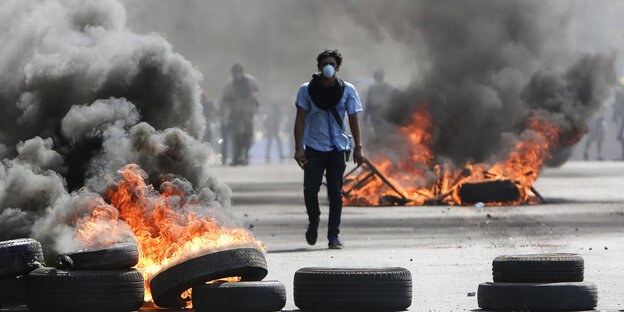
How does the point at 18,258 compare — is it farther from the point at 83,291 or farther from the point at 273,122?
the point at 273,122

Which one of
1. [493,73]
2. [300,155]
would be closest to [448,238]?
[300,155]

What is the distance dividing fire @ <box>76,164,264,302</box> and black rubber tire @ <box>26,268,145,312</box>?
54 centimetres

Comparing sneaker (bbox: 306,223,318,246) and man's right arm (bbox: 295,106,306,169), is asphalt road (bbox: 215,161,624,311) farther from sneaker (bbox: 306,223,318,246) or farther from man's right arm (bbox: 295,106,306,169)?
man's right arm (bbox: 295,106,306,169)

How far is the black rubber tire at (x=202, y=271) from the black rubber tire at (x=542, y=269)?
1441 mm

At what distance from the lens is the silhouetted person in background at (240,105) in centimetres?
3659

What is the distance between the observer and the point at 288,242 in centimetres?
1295

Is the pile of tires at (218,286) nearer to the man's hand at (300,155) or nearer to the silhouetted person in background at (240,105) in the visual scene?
the man's hand at (300,155)

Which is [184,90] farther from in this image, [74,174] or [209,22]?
[209,22]

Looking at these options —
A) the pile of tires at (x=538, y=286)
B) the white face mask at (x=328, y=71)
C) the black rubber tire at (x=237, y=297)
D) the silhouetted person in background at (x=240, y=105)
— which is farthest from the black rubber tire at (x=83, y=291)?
the silhouetted person in background at (x=240, y=105)

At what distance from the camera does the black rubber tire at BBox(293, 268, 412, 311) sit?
7.34m

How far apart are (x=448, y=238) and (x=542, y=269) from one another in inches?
221

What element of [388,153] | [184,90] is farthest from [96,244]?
[388,153]

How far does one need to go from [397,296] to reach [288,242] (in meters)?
5.55

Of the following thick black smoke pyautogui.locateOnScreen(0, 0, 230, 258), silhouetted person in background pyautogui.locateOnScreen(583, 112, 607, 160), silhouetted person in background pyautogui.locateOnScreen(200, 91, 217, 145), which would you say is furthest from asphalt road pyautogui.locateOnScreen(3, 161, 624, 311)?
silhouetted person in background pyautogui.locateOnScreen(583, 112, 607, 160)
